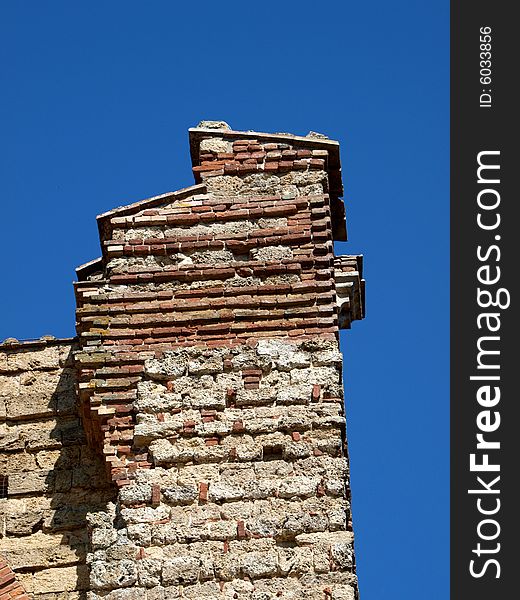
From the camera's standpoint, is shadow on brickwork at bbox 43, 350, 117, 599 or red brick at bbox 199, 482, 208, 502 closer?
red brick at bbox 199, 482, 208, 502

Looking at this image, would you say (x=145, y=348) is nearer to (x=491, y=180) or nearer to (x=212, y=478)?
(x=212, y=478)

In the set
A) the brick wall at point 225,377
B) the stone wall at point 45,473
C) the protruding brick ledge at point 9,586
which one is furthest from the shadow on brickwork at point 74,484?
the protruding brick ledge at point 9,586

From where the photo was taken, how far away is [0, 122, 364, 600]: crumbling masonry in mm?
9133

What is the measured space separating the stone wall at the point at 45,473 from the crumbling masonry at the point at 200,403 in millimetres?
12

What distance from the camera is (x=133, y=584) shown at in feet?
29.7

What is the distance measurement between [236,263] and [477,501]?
218 cm

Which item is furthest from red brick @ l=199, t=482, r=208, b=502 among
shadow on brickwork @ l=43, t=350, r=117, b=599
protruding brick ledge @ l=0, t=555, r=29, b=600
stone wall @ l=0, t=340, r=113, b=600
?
protruding brick ledge @ l=0, t=555, r=29, b=600

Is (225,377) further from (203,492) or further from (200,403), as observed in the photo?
(203,492)

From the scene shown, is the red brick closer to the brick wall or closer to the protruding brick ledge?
the brick wall

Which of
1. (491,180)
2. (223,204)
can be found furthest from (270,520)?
(491,180)

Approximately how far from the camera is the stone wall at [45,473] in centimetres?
982

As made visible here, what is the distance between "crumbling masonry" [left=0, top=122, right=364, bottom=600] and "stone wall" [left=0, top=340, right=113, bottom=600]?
12 mm

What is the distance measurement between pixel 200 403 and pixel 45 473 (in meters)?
1.32

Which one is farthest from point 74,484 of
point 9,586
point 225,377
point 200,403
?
point 225,377
